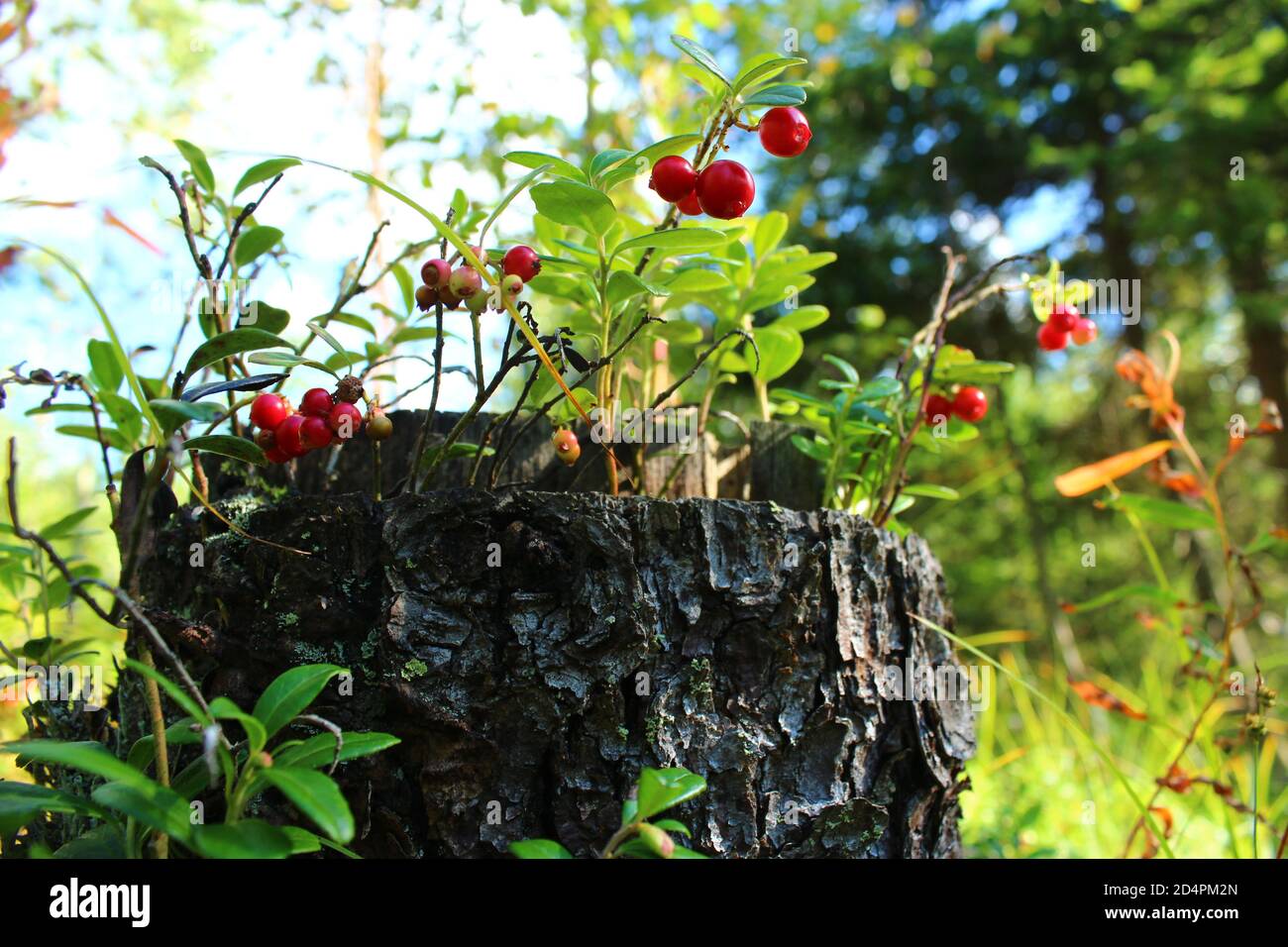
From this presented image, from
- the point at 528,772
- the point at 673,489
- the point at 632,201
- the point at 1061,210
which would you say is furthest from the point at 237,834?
the point at 1061,210

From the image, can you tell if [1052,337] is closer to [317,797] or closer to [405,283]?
[405,283]

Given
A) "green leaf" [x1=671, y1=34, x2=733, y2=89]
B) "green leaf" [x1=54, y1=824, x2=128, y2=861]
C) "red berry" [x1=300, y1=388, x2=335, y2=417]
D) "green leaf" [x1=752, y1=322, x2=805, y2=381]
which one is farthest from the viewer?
"green leaf" [x1=752, y1=322, x2=805, y2=381]

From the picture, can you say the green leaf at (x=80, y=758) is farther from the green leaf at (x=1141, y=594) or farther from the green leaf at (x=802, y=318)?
the green leaf at (x=1141, y=594)

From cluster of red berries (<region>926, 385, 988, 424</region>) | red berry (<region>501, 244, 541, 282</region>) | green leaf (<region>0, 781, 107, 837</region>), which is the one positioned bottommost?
green leaf (<region>0, 781, 107, 837</region>)

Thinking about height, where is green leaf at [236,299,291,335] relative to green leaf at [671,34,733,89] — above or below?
below

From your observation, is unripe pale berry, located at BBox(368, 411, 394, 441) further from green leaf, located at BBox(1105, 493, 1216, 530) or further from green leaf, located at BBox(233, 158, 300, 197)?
green leaf, located at BBox(1105, 493, 1216, 530)

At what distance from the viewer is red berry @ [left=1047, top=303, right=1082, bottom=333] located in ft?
5.16

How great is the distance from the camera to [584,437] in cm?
157

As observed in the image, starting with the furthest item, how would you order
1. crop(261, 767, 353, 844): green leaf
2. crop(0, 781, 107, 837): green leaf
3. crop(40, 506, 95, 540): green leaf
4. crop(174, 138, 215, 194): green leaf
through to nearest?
1. crop(40, 506, 95, 540): green leaf
2. crop(174, 138, 215, 194): green leaf
3. crop(0, 781, 107, 837): green leaf
4. crop(261, 767, 353, 844): green leaf

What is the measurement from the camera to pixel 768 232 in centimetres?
160

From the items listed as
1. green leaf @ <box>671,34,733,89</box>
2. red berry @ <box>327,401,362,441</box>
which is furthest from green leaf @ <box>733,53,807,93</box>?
red berry @ <box>327,401,362,441</box>

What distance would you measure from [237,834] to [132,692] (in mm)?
551

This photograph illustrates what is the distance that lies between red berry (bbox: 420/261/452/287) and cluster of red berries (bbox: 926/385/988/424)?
920 mm
